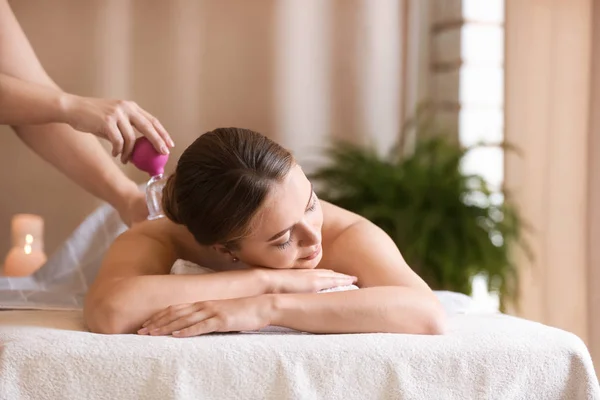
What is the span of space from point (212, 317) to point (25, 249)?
1532mm

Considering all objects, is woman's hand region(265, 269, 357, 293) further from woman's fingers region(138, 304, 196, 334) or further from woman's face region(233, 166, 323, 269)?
woman's fingers region(138, 304, 196, 334)

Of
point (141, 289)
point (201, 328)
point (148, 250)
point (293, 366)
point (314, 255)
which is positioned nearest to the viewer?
point (293, 366)

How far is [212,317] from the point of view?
1.38 m

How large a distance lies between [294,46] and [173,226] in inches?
83.1

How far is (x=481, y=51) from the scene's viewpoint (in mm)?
3676

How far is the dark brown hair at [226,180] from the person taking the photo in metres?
1.45

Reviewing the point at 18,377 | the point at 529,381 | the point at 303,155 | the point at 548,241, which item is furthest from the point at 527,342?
the point at 303,155

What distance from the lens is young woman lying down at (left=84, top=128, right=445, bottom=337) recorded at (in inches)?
55.2

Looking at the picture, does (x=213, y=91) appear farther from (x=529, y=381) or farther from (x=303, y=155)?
(x=529, y=381)

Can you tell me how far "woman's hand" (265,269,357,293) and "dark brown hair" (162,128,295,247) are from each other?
0.32 ft

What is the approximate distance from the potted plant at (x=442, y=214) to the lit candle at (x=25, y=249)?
118cm

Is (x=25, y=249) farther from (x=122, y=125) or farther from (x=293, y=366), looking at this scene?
(x=293, y=366)

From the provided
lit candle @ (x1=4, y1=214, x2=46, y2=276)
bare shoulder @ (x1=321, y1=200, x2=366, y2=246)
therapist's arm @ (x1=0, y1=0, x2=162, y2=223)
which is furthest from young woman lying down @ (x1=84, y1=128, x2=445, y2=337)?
lit candle @ (x1=4, y1=214, x2=46, y2=276)

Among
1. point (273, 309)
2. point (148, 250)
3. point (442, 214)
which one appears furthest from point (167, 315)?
point (442, 214)
